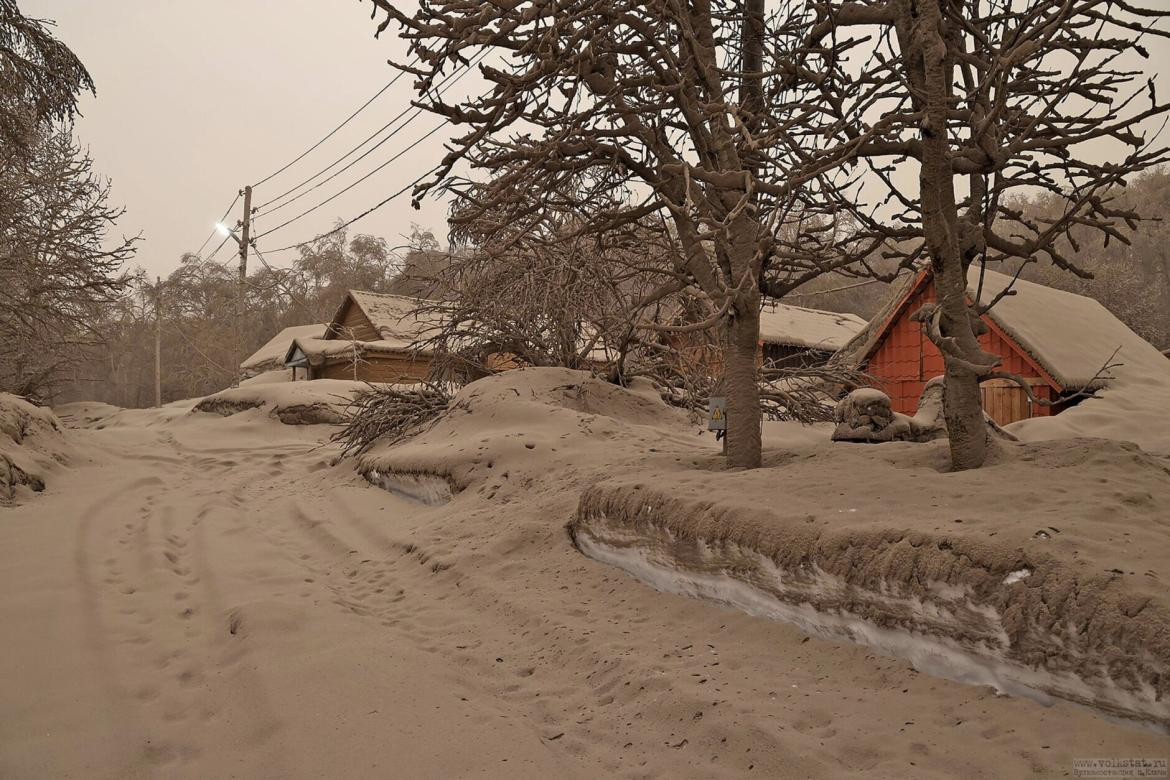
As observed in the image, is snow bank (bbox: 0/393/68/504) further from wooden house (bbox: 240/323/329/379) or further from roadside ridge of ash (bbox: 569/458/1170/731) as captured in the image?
wooden house (bbox: 240/323/329/379)

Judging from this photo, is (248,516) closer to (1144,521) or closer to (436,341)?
(436,341)

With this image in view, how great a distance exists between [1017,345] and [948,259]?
10028 mm

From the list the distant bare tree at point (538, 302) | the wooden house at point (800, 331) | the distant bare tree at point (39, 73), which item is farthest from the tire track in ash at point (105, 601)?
the wooden house at point (800, 331)

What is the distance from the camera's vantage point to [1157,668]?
1.89 metres

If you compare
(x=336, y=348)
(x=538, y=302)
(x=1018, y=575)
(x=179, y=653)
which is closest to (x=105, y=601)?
(x=179, y=653)

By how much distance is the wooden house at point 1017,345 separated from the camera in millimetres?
11531

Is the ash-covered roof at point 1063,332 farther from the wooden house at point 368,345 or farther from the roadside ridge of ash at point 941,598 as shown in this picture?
the wooden house at point 368,345

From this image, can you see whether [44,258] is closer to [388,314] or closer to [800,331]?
[388,314]

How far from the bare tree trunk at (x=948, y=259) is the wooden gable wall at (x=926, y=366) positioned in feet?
28.3

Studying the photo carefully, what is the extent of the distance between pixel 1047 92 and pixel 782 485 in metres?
3.06

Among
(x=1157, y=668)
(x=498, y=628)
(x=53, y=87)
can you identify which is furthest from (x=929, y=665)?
(x=53, y=87)

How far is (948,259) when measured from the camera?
3527 mm

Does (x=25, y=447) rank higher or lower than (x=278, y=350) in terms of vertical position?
lower

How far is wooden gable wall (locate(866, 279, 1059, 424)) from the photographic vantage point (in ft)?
39.5
